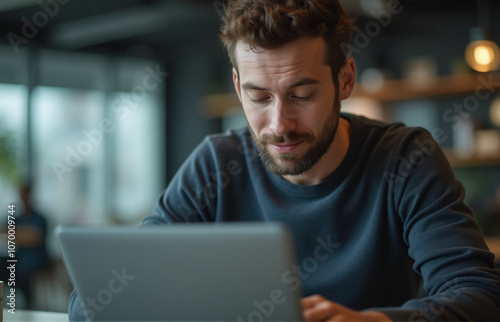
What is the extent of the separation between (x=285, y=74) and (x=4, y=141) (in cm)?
576

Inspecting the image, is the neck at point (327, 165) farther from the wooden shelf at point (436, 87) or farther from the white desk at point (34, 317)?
the wooden shelf at point (436, 87)

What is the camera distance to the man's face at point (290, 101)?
60.6 inches

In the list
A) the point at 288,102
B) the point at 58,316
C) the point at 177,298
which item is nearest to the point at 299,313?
the point at 177,298

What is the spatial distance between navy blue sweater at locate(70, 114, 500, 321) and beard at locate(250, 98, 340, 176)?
8cm

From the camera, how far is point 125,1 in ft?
20.8

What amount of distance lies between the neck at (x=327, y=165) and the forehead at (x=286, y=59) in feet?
0.73

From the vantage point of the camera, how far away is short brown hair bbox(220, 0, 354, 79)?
154 centimetres

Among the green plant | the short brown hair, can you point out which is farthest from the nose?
the green plant

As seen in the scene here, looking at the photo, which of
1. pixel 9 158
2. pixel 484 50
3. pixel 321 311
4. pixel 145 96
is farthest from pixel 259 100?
pixel 145 96

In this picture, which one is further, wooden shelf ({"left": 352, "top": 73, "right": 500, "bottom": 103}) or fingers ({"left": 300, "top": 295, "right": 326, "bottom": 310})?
wooden shelf ({"left": 352, "top": 73, "right": 500, "bottom": 103})

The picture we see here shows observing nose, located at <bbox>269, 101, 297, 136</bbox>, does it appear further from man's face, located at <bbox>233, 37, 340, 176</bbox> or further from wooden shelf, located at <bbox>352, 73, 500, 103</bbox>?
wooden shelf, located at <bbox>352, 73, 500, 103</bbox>

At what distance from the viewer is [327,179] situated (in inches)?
66.4

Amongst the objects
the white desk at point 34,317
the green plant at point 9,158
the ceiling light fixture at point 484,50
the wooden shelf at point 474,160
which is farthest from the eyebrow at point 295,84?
the green plant at point 9,158

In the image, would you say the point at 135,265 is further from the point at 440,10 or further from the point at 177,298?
the point at 440,10
